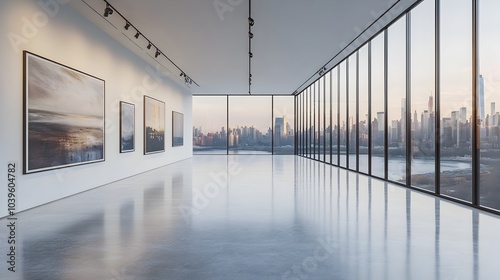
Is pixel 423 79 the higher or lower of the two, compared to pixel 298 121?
higher

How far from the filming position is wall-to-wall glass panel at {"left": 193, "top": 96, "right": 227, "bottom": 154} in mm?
27844

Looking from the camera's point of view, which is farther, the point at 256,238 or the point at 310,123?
the point at 310,123

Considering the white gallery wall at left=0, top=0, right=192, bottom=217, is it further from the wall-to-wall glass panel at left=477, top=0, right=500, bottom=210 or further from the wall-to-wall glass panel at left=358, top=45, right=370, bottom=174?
the wall-to-wall glass panel at left=477, top=0, right=500, bottom=210

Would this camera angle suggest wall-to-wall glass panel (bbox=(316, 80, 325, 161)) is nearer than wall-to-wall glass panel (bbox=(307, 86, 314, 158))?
Yes

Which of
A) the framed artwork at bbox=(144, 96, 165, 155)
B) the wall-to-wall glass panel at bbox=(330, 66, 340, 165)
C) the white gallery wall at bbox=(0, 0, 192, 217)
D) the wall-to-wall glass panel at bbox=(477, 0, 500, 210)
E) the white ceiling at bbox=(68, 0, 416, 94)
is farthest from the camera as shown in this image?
the wall-to-wall glass panel at bbox=(330, 66, 340, 165)

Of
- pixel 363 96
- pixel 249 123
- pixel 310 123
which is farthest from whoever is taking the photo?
pixel 249 123

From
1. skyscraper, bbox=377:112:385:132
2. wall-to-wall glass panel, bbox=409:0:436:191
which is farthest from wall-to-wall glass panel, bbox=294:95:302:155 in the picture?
wall-to-wall glass panel, bbox=409:0:436:191

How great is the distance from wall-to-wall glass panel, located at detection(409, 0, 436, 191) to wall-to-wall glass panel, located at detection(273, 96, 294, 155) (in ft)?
59.4

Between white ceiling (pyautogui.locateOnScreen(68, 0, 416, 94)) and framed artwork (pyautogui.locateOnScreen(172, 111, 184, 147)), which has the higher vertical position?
white ceiling (pyautogui.locateOnScreen(68, 0, 416, 94))

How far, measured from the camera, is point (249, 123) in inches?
1154

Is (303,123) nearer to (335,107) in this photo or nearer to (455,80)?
(335,107)

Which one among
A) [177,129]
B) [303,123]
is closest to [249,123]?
[303,123]

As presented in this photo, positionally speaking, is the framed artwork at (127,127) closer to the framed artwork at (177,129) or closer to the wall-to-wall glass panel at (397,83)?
the framed artwork at (177,129)

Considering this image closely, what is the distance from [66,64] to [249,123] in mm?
21450
